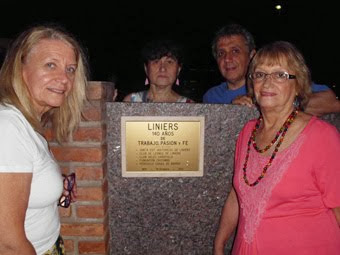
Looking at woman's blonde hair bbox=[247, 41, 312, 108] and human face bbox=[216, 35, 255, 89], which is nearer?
woman's blonde hair bbox=[247, 41, 312, 108]

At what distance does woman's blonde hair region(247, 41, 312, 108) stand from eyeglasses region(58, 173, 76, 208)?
1.48m

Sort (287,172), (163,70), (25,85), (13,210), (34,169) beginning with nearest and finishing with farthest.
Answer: (13,210) < (34,169) < (25,85) < (287,172) < (163,70)

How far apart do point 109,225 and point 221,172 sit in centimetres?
97

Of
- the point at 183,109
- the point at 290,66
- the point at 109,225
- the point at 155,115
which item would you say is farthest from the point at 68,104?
the point at 290,66

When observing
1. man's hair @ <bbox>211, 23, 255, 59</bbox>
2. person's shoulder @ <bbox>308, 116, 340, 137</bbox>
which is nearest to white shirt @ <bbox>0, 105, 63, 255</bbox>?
person's shoulder @ <bbox>308, 116, 340, 137</bbox>

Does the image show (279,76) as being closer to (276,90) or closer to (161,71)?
(276,90)

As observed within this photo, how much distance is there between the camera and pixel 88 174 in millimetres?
2014

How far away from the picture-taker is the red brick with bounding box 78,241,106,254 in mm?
2092

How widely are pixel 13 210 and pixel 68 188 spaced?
689 millimetres

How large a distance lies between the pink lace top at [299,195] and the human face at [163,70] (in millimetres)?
1456

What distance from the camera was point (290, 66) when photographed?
180 cm

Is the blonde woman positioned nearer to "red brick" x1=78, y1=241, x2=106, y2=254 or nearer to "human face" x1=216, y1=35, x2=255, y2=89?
"red brick" x1=78, y1=241, x2=106, y2=254

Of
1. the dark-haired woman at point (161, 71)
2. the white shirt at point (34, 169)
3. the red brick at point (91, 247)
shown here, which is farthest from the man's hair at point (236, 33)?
the red brick at point (91, 247)

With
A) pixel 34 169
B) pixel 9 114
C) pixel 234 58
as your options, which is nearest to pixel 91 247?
pixel 34 169
